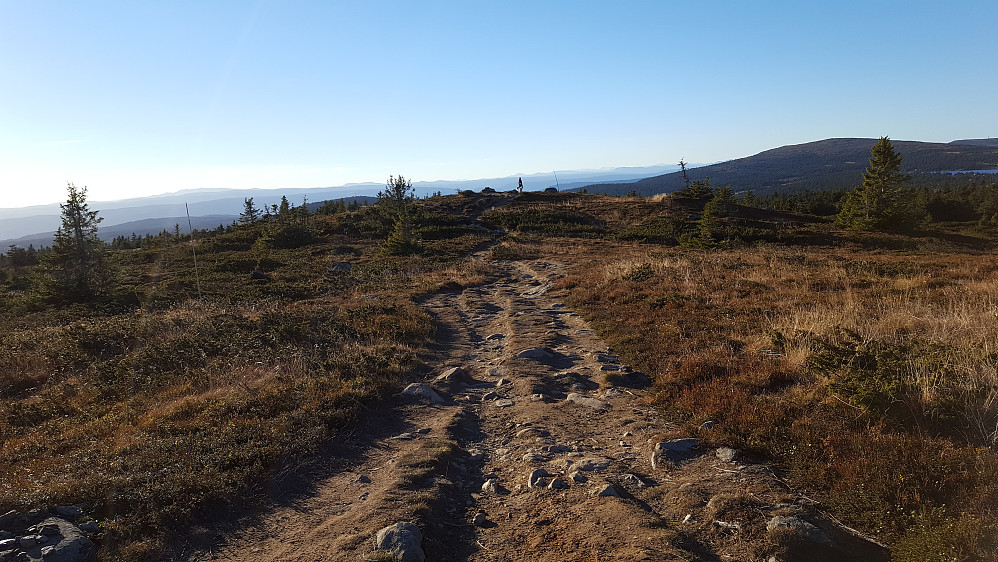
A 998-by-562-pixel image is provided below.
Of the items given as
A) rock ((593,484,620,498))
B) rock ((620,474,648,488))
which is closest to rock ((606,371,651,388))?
rock ((620,474,648,488))

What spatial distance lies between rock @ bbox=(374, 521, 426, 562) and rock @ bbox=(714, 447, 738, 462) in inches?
148

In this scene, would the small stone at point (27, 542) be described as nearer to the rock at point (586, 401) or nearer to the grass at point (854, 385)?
the rock at point (586, 401)

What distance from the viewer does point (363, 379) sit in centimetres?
874

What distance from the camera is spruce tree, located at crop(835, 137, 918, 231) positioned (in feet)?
130

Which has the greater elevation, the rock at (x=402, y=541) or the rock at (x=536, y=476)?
the rock at (x=402, y=541)

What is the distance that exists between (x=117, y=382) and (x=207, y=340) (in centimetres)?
239

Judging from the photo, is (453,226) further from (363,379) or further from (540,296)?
(363,379)

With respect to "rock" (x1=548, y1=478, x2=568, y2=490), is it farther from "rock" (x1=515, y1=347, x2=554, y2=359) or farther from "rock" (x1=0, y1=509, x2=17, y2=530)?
"rock" (x1=0, y1=509, x2=17, y2=530)

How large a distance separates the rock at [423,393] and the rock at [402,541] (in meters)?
3.95

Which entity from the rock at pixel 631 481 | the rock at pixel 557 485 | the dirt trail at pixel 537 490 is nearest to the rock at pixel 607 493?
the dirt trail at pixel 537 490

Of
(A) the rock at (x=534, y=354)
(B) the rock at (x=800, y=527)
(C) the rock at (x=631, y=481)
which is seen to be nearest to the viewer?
(B) the rock at (x=800, y=527)

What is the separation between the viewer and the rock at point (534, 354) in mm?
10570

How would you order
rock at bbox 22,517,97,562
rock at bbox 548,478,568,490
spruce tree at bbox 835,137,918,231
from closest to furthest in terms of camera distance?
rock at bbox 22,517,97,562 < rock at bbox 548,478,568,490 < spruce tree at bbox 835,137,918,231

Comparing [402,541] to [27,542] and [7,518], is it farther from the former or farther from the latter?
[7,518]
